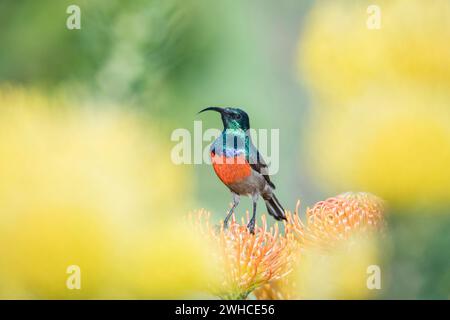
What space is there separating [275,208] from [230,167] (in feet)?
0.49

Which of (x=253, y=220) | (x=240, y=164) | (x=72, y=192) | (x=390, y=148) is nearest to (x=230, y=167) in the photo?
(x=240, y=164)

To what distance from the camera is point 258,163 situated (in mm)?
1366

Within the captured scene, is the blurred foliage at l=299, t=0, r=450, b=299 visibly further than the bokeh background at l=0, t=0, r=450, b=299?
Yes

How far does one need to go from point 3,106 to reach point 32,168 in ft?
0.51

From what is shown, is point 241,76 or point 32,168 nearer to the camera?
point 32,168

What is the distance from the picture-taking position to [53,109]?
33.3 inches

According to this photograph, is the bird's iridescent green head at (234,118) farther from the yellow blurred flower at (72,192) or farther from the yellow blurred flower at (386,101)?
the yellow blurred flower at (72,192)

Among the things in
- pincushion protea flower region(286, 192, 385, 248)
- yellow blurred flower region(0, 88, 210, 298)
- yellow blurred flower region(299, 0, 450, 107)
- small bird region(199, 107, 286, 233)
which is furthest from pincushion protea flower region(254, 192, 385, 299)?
yellow blurred flower region(0, 88, 210, 298)

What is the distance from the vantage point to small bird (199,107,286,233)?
133cm

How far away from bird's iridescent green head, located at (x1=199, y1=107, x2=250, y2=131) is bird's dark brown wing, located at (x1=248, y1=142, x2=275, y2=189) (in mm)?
53

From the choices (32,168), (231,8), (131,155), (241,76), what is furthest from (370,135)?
(32,168)

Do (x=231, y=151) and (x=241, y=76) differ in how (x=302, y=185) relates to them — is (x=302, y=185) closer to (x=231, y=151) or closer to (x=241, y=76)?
(x=231, y=151)

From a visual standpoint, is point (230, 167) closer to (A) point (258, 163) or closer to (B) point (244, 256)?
(A) point (258, 163)

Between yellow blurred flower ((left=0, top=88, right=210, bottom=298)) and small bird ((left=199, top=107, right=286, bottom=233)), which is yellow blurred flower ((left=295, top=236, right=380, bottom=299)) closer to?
small bird ((left=199, top=107, right=286, bottom=233))
